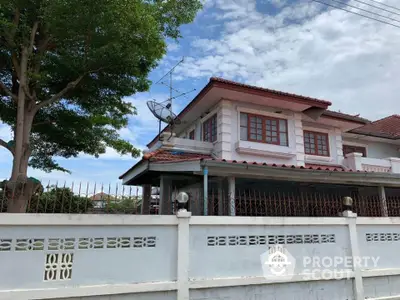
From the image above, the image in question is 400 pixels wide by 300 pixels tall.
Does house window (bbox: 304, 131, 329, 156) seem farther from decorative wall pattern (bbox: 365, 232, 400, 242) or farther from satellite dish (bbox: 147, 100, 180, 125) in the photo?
decorative wall pattern (bbox: 365, 232, 400, 242)

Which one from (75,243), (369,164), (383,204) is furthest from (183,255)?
(369,164)

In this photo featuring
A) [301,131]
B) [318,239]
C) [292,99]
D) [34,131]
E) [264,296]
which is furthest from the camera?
[301,131]

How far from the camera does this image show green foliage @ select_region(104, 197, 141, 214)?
196 inches

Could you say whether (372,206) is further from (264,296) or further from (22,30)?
(22,30)

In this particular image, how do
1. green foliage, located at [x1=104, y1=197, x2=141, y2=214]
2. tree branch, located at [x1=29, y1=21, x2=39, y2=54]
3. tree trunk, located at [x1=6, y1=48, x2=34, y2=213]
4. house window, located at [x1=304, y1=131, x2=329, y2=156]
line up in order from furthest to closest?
house window, located at [x1=304, y1=131, x2=329, y2=156] < tree branch, located at [x1=29, y1=21, x2=39, y2=54] < tree trunk, located at [x1=6, y1=48, x2=34, y2=213] < green foliage, located at [x1=104, y1=197, x2=141, y2=214]

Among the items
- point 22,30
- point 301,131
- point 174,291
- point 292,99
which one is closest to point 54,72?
point 22,30

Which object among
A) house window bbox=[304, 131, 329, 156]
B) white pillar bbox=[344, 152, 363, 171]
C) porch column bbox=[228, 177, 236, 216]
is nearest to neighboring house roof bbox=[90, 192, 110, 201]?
porch column bbox=[228, 177, 236, 216]

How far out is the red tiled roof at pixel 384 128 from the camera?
14063 mm

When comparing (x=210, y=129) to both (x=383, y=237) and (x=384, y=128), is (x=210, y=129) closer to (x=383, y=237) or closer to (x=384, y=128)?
(x=383, y=237)

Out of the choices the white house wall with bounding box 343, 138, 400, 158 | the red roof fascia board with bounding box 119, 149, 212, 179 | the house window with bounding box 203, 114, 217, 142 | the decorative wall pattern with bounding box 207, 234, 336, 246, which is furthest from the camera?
the white house wall with bounding box 343, 138, 400, 158

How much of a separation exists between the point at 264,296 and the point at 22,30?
702 cm

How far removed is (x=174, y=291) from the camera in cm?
475

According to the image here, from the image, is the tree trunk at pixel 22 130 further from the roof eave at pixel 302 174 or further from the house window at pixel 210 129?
the house window at pixel 210 129

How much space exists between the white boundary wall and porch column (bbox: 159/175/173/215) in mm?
4747
